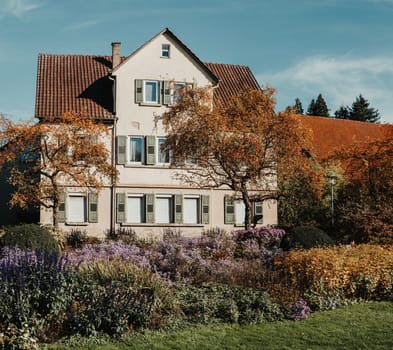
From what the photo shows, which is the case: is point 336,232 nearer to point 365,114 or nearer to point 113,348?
point 113,348

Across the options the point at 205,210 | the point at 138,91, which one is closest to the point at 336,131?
the point at 205,210

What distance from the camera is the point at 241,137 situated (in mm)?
27500

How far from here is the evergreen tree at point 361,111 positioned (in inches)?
3007

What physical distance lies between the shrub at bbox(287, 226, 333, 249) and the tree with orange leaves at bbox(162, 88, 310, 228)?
5261 millimetres

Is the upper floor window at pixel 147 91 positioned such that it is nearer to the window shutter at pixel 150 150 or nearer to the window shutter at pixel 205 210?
the window shutter at pixel 150 150

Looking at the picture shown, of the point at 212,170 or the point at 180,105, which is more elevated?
the point at 180,105

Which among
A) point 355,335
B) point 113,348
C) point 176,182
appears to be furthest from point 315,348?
point 176,182

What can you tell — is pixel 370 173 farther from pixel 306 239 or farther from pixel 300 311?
pixel 300 311

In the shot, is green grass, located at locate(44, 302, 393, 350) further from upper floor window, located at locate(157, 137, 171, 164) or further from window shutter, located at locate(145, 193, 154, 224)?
upper floor window, located at locate(157, 137, 171, 164)

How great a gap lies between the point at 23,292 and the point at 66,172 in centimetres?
1576

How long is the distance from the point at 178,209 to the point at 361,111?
48.8 m

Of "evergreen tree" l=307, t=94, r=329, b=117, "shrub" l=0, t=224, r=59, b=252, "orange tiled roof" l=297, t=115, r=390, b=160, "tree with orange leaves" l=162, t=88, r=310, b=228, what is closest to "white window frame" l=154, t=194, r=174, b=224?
"tree with orange leaves" l=162, t=88, r=310, b=228

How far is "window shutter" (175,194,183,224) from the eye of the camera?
33.1 metres

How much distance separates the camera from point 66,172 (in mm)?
27047
